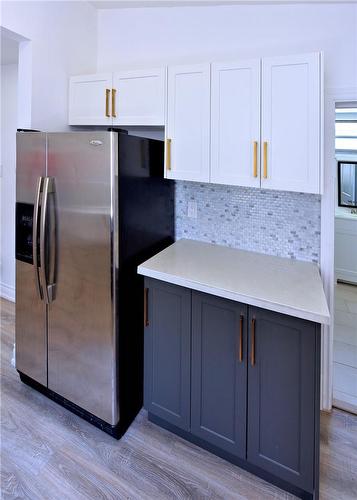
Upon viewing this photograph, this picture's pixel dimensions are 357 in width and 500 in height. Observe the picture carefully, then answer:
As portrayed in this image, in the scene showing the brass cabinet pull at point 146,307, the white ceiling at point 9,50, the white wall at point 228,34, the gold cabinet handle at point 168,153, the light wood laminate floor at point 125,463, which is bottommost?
the light wood laminate floor at point 125,463

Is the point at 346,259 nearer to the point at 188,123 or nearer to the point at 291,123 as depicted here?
the point at 291,123

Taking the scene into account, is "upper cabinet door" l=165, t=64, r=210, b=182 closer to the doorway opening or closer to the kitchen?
the kitchen

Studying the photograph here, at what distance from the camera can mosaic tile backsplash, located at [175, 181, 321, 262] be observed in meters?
2.11

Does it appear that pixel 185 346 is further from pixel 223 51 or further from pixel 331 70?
pixel 223 51

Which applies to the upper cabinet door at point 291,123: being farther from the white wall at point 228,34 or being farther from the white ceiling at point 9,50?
the white ceiling at point 9,50

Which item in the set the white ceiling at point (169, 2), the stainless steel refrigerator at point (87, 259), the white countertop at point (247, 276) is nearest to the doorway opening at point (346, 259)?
the white ceiling at point (169, 2)

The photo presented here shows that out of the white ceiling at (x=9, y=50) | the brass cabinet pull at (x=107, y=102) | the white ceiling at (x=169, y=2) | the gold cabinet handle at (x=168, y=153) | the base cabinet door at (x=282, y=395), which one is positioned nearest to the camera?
the base cabinet door at (x=282, y=395)

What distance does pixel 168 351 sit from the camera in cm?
188

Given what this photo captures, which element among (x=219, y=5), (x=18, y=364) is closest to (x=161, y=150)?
(x=219, y=5)

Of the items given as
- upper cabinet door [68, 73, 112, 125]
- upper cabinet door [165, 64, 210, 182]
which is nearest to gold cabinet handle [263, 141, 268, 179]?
upper cabinet door [165, 64, 210, 182]

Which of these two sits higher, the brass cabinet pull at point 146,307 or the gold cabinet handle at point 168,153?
the gold cabinet handle at point 168,153

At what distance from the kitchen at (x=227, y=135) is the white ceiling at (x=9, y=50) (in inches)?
18.6

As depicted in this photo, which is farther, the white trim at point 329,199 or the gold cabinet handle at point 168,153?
the gold cabinet handle at point 168,153

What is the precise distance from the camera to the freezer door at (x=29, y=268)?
205 cm
